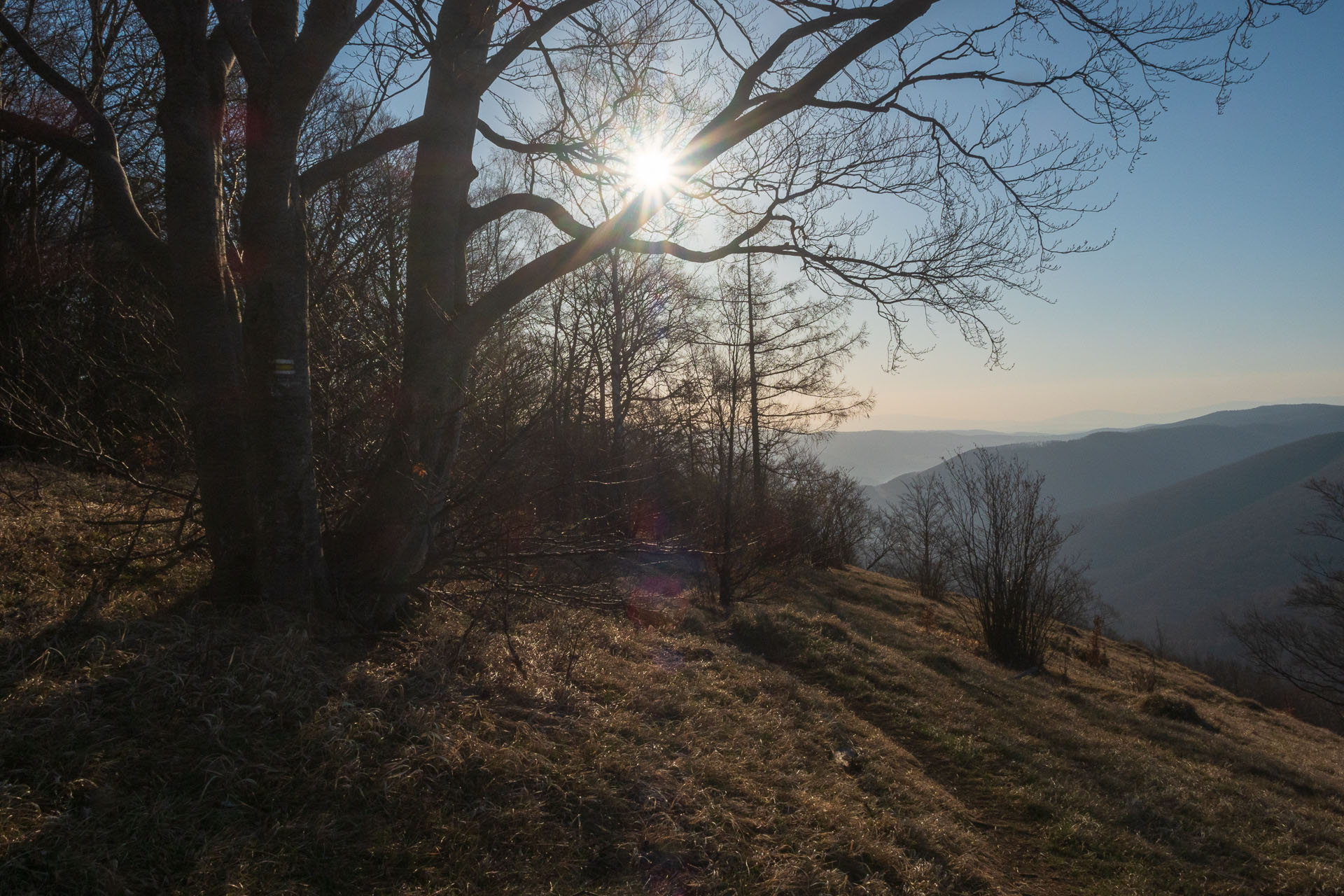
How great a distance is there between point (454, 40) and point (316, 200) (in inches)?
294

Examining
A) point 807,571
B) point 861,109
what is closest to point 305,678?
point 861,109

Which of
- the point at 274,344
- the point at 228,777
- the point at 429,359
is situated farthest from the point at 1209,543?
the point at 228,777

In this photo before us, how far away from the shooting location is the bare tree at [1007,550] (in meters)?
11.0

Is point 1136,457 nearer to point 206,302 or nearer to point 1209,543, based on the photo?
point 1209,543

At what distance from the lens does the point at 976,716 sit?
24.1 feet

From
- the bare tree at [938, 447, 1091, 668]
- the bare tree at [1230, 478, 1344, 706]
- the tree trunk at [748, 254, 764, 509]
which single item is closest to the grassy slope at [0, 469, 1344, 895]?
the bare tree at [938, 447, 1091, 668]

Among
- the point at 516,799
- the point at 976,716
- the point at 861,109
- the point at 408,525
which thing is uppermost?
the point at 861,109

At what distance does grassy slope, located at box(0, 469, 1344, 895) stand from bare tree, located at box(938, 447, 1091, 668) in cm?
428

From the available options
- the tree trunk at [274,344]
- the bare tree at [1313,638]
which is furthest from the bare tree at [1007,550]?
the bare tree at [1313,638]

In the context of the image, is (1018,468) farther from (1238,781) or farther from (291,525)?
(291,525)

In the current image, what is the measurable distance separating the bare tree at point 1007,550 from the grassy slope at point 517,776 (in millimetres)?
4285

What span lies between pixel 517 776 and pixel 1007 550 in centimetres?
1003

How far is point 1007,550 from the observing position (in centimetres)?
1120

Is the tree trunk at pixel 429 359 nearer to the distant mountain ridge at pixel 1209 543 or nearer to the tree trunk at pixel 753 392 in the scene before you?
the tree trunk at pixel 753 392
